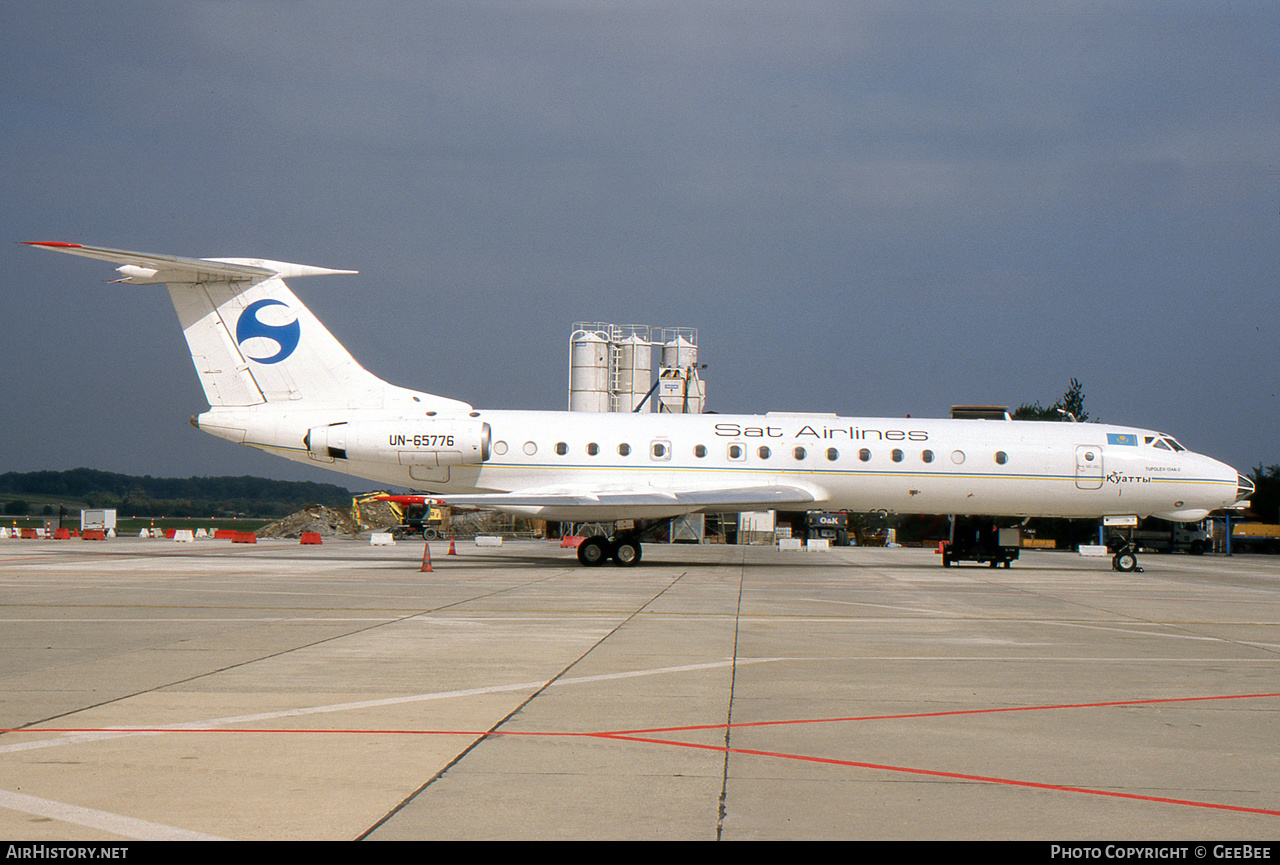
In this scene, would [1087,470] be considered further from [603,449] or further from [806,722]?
[806,722]

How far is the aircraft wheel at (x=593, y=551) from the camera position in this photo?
23.5 meters

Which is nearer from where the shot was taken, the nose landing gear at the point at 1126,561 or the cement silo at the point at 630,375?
the nose landing gear at the point at 1126,561

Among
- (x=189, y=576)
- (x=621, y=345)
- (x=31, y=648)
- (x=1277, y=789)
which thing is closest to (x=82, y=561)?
(x=189, y=576)

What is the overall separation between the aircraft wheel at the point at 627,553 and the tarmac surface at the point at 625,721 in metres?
9.39

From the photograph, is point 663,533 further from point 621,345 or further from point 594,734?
point 594,734

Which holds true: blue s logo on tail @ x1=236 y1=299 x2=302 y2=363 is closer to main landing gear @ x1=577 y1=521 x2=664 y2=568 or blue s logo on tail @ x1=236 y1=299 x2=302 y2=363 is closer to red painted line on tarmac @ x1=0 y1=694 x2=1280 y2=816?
main landing gear @ x1=577 y1=521 x2=664 y2=568

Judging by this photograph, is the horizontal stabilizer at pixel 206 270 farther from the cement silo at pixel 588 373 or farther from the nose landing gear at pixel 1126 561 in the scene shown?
the cement silo at pixel 588 373

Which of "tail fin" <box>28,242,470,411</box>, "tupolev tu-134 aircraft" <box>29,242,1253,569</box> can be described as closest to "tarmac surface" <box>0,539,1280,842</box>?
"tupolev tu-134 aircraft" <box>29,242,1253,569</box>

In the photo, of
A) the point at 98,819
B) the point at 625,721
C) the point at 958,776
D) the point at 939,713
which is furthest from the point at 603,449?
the point at 98,819

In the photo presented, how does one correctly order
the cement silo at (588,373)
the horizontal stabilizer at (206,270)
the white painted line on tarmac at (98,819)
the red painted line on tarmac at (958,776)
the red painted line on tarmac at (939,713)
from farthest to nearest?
the cement silo at (588,373) → the horizontal stabilizer at (206,270) → the red painted line on tarmac at (939,713) → the red painted line on tarmac at (958,776) → the white painted line on tarmac at (98,819)

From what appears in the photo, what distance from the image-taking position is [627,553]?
77.6 ft

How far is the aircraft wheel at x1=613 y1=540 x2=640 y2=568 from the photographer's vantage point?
23641 millimetres

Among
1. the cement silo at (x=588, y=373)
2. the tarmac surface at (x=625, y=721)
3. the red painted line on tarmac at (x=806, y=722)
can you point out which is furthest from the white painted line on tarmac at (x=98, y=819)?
the cement silo at (x=588, y=373)

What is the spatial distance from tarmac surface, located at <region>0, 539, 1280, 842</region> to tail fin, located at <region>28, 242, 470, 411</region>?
985cm
